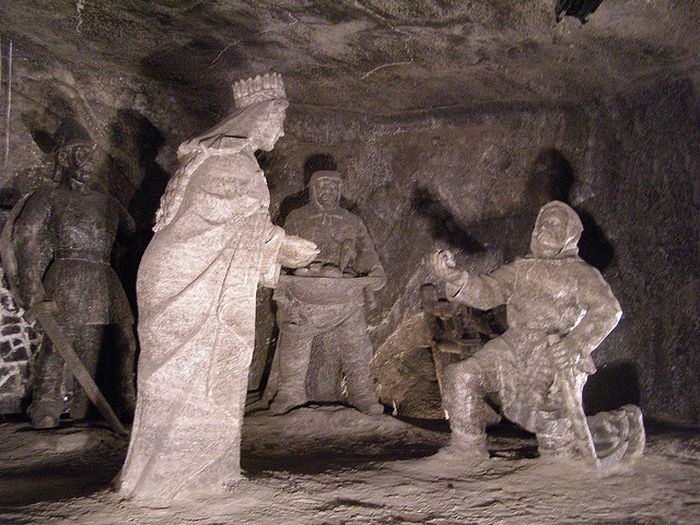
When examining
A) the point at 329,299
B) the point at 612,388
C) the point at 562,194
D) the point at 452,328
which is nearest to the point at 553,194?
the point at 562,194

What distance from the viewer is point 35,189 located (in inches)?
222

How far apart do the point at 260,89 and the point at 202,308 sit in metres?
1.27

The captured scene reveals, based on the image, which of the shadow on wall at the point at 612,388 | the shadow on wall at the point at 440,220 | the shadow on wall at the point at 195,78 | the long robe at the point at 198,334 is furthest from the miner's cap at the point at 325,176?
the shadow on wall at the point at 612,388

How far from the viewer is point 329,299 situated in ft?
17.9

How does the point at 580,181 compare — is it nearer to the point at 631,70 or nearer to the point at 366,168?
the point at 631,70

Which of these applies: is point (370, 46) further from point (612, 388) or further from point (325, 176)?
point (612, 388)

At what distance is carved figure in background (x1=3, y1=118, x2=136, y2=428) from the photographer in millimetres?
5043

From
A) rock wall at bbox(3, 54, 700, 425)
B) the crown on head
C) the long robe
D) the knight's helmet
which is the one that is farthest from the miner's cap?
the long robe

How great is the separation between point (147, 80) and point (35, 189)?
66.4 inches

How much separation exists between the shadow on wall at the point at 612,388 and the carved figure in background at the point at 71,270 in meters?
4.46

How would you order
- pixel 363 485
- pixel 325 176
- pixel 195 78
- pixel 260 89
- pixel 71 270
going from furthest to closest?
1. pixel 195 78
2. pixel 325 176
3. pixel 71 270
4. pixel 363 485
5. pixel 260 89

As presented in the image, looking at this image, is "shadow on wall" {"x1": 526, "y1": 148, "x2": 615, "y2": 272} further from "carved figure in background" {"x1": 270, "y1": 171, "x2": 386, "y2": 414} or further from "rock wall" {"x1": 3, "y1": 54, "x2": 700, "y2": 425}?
"carved figure in background" {"x1": 270, "y1": 171, "x2": 386, "y2": 414}

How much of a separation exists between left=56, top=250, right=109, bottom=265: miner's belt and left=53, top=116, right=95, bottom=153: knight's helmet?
95 centimetres

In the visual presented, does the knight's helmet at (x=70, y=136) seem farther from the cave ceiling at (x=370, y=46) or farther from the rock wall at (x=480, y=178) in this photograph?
the cave ceiling at (x=370, y=46)
